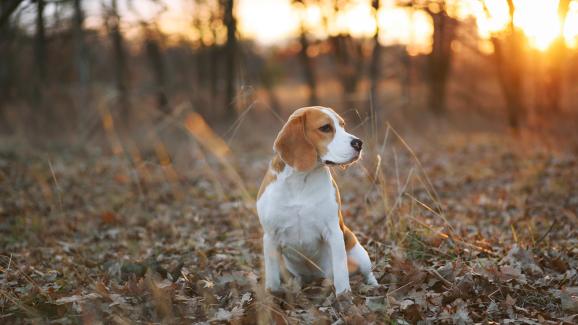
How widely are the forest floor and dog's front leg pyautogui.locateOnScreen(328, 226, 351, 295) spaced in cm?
13

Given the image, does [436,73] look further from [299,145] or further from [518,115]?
[299,145]

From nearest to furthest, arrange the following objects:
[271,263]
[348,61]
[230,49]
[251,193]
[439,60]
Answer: [271,263], [251,193], [230,49], [439,60], [348,61]

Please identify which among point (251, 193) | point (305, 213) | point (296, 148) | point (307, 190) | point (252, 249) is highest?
point (296, 148)

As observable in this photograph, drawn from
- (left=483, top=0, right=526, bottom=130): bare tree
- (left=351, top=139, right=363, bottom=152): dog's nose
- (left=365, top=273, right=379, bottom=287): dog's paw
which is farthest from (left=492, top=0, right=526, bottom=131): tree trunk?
(left=351, top=139, right=363, bottom=152): dog's nose

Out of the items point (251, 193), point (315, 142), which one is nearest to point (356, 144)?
point (315, 142)

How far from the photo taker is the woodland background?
3957 millimetres

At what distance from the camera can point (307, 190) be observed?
4148 millimetres

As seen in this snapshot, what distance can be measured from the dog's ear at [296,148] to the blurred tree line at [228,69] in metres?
8.64

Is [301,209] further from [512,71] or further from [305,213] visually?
[512,71]

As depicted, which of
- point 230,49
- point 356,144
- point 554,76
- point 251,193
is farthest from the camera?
point 230,49

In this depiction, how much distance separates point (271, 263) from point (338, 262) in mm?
557

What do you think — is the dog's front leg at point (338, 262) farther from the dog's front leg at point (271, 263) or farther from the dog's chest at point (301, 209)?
the dog's front leg at point (271, 263)

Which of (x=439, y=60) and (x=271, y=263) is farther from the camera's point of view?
(x=439, y=60)

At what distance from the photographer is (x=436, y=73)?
856 inches
